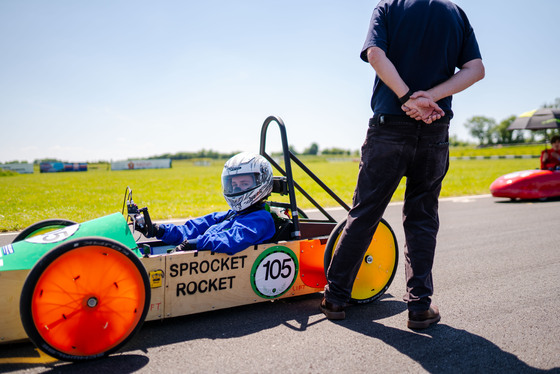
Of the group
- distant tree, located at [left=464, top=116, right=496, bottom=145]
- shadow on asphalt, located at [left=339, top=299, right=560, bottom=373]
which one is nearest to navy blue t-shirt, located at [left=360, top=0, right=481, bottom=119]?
shadow on asphalt, located at [left=339, top=299, right=560, bottom=373]

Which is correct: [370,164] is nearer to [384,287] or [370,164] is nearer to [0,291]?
[384,287]

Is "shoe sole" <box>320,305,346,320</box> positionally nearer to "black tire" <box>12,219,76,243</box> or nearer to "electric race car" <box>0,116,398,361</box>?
"electric race car" <box>0,116,398,361</box>

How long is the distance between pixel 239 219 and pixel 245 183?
0.32 m

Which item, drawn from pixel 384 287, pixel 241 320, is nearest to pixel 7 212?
pixel 241 320

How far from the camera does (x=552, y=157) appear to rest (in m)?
10.4

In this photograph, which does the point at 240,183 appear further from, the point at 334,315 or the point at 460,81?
the point at 460,81

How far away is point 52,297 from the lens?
2.26m

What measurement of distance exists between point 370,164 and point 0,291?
2382 mm

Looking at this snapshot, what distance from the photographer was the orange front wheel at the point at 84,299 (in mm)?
2188

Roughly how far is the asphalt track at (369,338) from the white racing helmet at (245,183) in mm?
879

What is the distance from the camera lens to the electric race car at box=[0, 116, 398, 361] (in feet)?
7.40

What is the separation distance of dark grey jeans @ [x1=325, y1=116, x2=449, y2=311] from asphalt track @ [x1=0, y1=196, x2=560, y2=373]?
295 mm

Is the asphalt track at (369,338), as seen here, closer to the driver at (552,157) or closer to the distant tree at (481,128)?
the driver at (552,157)

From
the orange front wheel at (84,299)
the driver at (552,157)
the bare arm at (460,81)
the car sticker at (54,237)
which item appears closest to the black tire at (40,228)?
the car sticker at (54,237)
